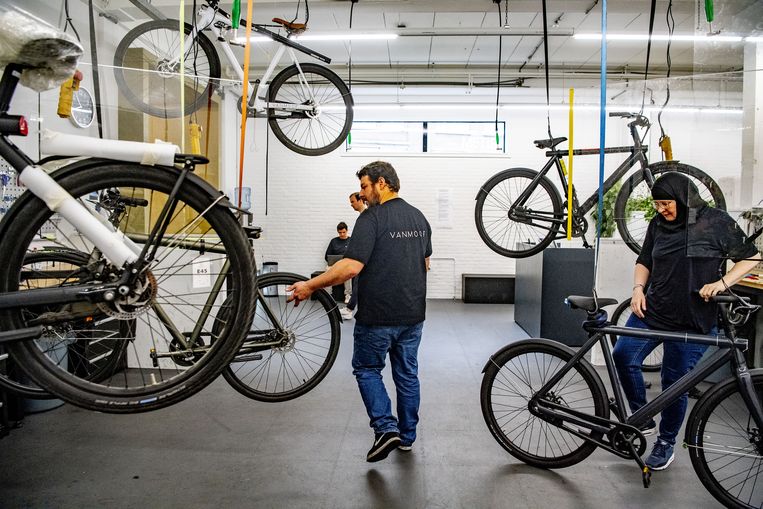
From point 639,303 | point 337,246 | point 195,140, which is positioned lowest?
point 639,303

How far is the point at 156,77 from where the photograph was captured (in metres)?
3.68

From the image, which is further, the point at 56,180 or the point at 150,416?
the point at 150,416

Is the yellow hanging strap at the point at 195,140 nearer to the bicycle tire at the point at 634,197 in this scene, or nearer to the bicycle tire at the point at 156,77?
the bicycle tire at the point at 156,77

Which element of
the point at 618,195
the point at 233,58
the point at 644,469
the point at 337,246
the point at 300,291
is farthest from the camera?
the point at 337,246

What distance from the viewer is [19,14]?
1378 mm

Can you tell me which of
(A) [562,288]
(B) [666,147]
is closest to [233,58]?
(B) [666,147]

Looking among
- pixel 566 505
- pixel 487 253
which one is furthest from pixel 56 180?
pixel 487 253

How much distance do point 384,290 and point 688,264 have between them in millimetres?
1527

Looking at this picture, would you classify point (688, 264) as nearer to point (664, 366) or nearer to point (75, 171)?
point (664, 366)

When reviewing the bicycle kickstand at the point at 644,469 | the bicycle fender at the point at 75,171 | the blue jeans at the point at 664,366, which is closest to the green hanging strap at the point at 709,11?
the blue jeans at the point at 664,366

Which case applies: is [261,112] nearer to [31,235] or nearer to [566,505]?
[31,235]

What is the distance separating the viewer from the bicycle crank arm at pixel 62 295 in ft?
4.61

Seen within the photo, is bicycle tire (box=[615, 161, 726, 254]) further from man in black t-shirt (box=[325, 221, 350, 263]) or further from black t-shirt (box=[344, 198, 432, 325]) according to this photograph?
man in black t-shirt (box=[325, 221, 350, 263])

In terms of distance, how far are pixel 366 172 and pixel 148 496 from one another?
190 cm
